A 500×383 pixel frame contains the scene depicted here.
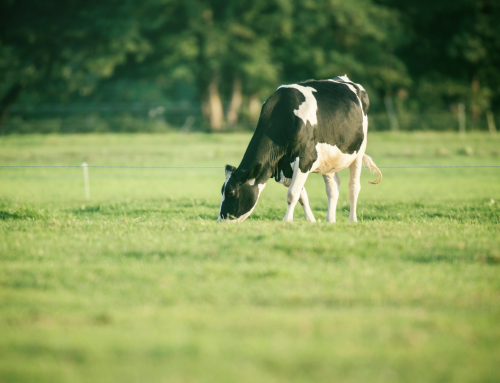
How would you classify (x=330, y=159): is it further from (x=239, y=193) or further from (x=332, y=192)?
(x=239, y=193)

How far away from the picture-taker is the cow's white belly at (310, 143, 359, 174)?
30.2ft

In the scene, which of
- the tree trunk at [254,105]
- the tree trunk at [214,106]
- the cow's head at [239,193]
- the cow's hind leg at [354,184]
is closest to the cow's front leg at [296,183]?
the cow's head at [239,193]

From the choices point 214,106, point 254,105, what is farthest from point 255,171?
point 254,105

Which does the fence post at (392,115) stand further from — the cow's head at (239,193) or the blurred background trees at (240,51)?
the cow's head at (239,193)

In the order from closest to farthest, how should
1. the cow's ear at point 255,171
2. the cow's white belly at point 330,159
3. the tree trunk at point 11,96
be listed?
the cow's ear at point 255,171
the cow's white belly at point 330,159
the tree trunk at point 11,96

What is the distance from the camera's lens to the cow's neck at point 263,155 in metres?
8.88

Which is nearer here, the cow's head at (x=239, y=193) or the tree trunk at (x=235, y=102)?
the cow's head at (x=239, y=193)

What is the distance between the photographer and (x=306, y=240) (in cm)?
691

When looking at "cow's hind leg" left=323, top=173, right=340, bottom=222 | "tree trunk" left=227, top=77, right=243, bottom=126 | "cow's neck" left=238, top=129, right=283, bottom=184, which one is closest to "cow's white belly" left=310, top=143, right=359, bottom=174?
"cow's hind leg" left=323, top=173, right=340, bottom=222

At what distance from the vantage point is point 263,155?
350 inches

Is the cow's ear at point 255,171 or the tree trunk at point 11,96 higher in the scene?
the tree trunk at point 11,96

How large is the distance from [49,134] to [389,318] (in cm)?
3662

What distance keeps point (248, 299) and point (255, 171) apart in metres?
4.00

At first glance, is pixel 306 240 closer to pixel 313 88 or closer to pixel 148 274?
pixel 148 274
